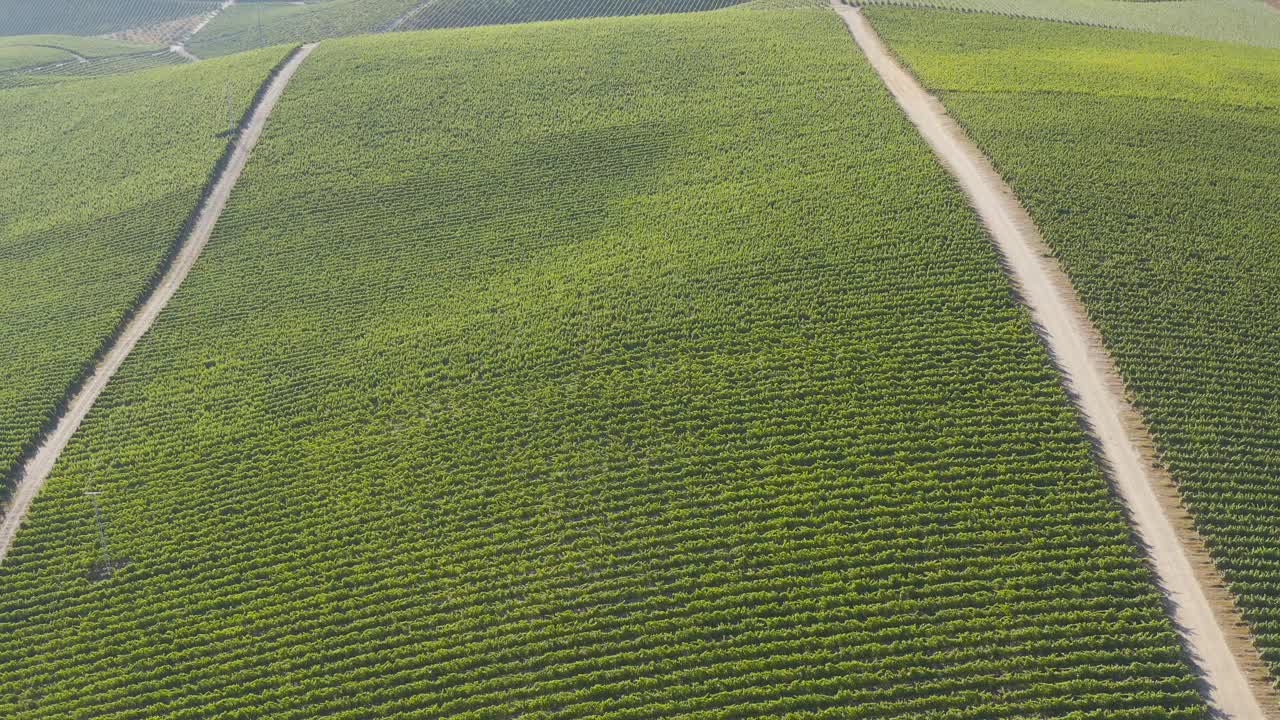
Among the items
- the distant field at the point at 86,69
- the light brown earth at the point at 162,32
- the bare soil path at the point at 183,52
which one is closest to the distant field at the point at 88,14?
the light brown earth at the point at 162,32

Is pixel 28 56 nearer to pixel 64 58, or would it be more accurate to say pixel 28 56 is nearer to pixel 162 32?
pixel 64 58

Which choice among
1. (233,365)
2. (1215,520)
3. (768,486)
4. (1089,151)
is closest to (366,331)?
(233,365)

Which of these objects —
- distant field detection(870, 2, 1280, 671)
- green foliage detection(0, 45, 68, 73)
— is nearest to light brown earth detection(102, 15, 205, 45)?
green foliage detection(0, 45, 68, 73)

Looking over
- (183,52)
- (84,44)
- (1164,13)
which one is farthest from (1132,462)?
(84,44)

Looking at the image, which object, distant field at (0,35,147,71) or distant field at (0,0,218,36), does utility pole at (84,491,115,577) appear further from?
distant field at (0,0,218,36)

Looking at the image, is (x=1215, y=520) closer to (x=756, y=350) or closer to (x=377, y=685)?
(x=756, y=350)

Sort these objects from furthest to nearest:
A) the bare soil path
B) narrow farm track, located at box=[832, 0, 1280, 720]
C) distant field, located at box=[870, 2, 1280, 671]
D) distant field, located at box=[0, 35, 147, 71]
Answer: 1. the bare soil path
2. distant field, located at box=[0, 35, 147, 71]
3. distant field, located at box=[870, 2, 1280, 671]
4. narrow farm track, located at box=[832, 0, 1280, 720]
